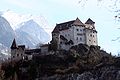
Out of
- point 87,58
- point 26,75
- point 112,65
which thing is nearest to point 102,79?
point 112,65

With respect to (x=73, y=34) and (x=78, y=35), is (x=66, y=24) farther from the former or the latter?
(x=78, y=35)

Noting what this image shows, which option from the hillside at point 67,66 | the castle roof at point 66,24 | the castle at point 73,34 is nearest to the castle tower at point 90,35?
the castle at point 73,34

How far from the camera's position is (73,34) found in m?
118

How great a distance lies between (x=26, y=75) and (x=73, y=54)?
13.2m

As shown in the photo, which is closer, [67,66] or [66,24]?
[67,66]

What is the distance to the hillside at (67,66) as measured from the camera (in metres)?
98.6

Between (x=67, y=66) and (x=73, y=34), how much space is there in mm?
14862

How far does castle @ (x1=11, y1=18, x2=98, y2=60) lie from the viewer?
114 m

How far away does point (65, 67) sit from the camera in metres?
105

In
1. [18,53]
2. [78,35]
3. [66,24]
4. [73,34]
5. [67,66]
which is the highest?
[66,24]

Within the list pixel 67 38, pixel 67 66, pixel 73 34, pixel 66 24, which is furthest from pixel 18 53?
pixel 67 66

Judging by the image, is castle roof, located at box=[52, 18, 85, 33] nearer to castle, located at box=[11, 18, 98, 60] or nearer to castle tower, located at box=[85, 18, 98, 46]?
castle, located at box=[11, 18, 98, 60]

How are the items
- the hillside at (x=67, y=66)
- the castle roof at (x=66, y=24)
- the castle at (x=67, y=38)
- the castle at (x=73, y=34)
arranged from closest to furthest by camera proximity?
the hillside at (x=67, y=66)
the castle at (x=67, y=38)
the castle at (x=73, y=34)
the castle roof at (x=66, y=24)

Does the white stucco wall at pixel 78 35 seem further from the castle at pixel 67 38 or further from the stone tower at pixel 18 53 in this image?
the stone tower at pixel 18 53
